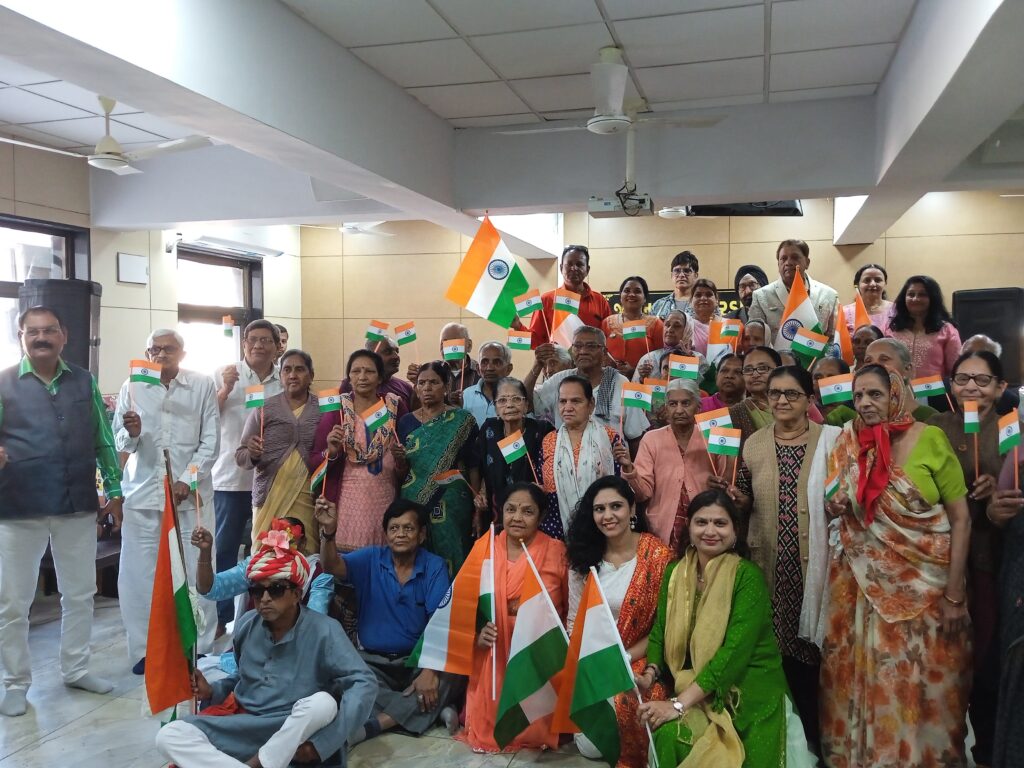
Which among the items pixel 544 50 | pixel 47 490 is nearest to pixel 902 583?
pixel 544 50

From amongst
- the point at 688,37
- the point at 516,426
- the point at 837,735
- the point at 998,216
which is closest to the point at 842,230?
the point at 998,216

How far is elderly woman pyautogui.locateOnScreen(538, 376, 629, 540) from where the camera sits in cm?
341

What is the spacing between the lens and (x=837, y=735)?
2.86 metres

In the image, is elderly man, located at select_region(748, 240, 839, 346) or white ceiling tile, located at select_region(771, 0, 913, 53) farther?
elderly man, located at select_region(748, 240, 839, 346)

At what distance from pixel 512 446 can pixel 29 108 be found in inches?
153

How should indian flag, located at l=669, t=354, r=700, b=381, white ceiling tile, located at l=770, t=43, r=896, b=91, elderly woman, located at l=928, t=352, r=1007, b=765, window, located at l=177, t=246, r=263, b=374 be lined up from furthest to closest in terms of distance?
1. window, located at l=177, t=246, r=263, b=374
2. white ceiling tile, located at l=770, t=43, r=896, b=91
3. indian flag, located at l=669, t=354, r=700, b=381
4. elderly woman, located at l=928, t=352, r=1007, b=765

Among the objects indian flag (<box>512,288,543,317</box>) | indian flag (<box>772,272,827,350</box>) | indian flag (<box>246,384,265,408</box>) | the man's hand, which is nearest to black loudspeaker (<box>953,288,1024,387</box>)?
indian flag (<box>772,272,827,350</box>)

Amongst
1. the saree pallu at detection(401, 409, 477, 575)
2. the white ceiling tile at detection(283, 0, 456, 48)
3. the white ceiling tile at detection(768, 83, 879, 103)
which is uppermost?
the white ceiling tile at detection(768, 83, 879, 103)

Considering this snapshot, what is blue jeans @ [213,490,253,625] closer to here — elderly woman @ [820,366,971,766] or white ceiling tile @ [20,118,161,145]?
white ceiling tile @ [20,118,161,145]

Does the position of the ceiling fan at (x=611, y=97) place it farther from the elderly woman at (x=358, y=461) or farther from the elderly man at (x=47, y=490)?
the elderly man at (x=47, y=490)

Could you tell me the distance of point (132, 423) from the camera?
3.76 m

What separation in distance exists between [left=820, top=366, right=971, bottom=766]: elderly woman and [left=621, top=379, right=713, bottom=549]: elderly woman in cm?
58

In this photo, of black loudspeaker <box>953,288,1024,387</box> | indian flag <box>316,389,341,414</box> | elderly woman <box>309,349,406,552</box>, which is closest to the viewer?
indian flag <box>316,389,341,414</box>

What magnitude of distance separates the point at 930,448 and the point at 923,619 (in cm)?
57
